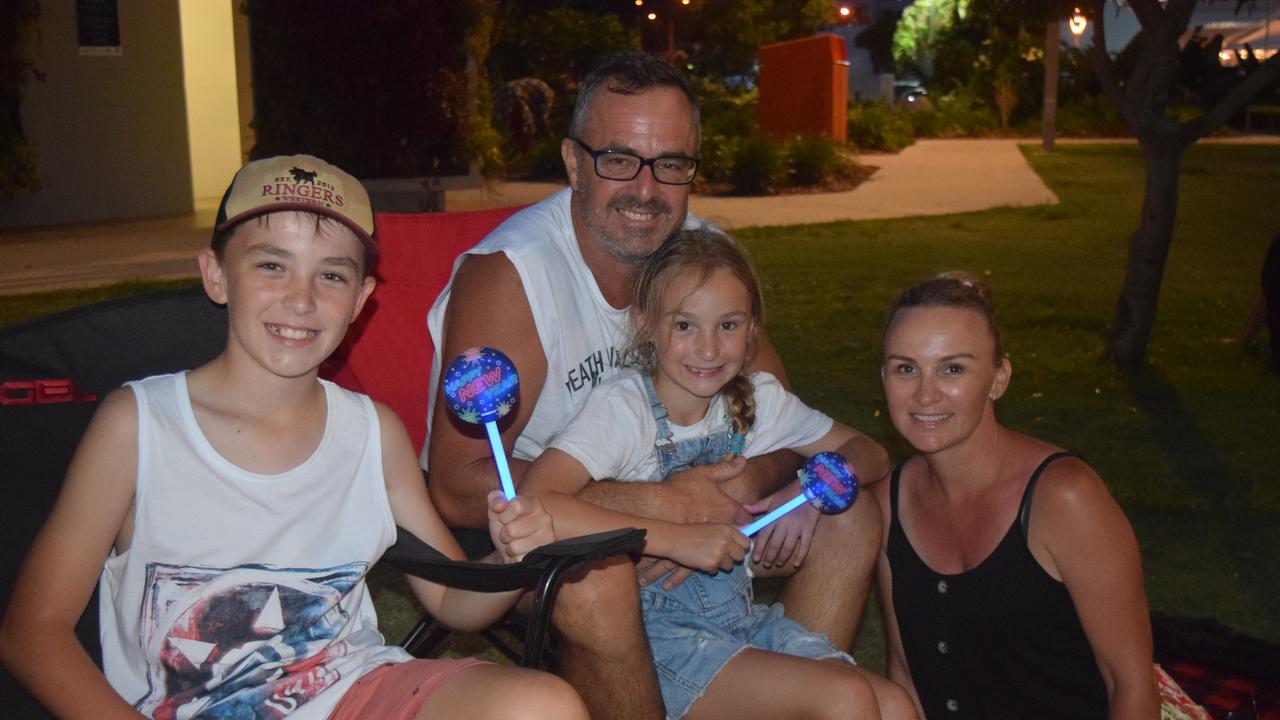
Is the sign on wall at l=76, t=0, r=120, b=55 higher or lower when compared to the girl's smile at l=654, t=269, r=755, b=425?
higher

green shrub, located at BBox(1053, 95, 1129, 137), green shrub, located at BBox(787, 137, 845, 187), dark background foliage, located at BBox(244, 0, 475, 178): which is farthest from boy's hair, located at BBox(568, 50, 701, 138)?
green shrub, located at BBox(1053, 95, 1129, 137)

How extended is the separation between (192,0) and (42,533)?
11.9 metres

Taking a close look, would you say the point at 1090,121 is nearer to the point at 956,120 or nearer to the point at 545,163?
the point at 956,120

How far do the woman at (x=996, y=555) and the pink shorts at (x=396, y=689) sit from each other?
1.01m

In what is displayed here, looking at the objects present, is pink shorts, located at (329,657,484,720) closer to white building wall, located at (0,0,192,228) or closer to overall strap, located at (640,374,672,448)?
overall strap, located at (640,374,672,448)

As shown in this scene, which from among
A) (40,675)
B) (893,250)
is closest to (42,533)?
(40,675)

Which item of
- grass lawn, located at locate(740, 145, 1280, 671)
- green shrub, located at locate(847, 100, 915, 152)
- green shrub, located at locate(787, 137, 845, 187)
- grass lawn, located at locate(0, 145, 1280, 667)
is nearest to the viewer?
grass lawn, located at locate(0, 145, 1280, 667)

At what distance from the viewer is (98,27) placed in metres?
11.2

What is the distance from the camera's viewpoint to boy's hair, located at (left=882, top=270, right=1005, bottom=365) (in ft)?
8.38

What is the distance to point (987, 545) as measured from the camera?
2.54m

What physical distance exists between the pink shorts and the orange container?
16.7m

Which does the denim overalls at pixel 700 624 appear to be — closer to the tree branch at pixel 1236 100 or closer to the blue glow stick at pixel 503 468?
the blue glow stick at pixel 503 468

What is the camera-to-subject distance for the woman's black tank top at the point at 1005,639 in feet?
8.16

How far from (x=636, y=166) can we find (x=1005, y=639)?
54.7 inches
